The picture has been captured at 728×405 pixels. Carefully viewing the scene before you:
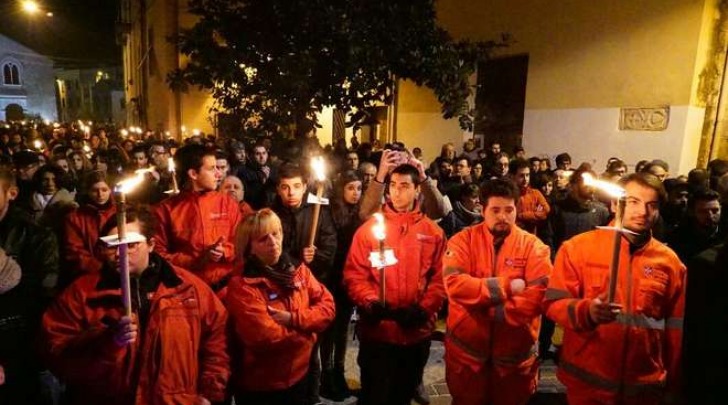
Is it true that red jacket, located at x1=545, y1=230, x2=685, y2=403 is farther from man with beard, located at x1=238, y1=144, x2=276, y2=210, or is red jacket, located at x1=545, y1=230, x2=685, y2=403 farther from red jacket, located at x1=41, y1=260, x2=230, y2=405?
man with beard, located at x1=238, y1=144, x2=276, y2=210

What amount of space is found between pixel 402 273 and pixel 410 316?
334mm

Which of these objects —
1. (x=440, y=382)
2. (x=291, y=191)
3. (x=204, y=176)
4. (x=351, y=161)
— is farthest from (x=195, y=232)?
(x=351, y=161)

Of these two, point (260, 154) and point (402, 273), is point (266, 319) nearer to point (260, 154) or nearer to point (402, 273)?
point (402, 273)

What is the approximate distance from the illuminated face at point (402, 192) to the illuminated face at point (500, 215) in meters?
0.63

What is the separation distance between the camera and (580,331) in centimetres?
274

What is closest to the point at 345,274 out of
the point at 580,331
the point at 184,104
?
the point at 580,331

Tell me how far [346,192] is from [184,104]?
17.8 meters

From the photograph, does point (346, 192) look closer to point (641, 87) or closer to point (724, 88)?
point (641, 87)

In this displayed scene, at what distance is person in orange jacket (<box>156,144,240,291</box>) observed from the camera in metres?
3.87

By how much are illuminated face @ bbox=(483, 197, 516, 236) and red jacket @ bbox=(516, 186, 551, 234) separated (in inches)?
102

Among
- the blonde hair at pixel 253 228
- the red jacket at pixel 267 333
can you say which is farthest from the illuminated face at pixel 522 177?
the blonde hair at pixel 253 228

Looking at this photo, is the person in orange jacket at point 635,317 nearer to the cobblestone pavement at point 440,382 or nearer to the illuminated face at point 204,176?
the cobblestone pavement at point 440,382

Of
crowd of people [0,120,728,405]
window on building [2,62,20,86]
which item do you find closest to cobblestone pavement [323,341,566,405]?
crowd of people [0,120,728,405]

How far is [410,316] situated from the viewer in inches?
131
